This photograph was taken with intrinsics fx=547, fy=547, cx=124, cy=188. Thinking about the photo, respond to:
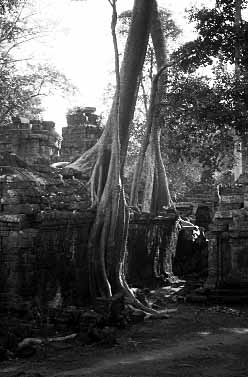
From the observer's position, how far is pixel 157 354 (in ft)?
22.5

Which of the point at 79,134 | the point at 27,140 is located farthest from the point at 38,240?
the point at 79,134

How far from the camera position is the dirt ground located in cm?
602

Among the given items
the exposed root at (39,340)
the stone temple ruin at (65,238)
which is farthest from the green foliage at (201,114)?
the exposed root at (39,340)

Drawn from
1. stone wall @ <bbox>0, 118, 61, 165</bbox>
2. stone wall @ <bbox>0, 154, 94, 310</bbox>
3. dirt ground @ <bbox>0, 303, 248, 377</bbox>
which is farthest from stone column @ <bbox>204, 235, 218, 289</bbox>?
stone wall @ <bbox>0, 118, 61, 165</bbox>

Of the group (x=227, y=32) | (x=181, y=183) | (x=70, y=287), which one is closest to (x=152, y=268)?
(x=70, y=287)

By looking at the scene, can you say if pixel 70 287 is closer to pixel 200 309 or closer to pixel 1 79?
pixel 200 309

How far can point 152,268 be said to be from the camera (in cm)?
1262

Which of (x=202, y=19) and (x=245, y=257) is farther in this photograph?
(x=245, y=257)

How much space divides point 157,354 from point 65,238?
112 inches

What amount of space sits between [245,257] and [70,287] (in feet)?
12.5

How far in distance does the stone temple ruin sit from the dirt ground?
53.9 inches

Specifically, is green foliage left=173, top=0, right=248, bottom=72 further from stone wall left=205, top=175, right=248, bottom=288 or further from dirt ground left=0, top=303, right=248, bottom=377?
dirt ground left=0, top=303, right=248, bottom=377

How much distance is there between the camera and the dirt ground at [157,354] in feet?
19.7

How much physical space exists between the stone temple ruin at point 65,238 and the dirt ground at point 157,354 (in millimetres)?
1368
